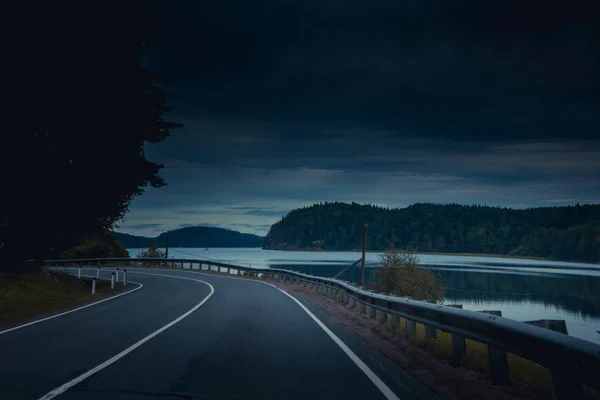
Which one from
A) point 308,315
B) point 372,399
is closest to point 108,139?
point 308,315

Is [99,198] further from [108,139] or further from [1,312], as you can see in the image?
[1,312]

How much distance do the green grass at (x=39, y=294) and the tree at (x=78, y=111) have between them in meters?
3.01

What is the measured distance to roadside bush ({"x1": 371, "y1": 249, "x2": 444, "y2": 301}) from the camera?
71125mm

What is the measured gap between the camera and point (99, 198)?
68.1 ft

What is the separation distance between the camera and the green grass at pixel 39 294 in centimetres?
1869

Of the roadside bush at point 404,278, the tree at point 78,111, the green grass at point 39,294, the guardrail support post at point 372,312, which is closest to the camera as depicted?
the guardrail support post at point 372,312

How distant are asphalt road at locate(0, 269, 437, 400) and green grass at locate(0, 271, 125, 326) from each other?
3571mm

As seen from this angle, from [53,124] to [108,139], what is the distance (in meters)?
1.91

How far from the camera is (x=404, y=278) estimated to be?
234 feet

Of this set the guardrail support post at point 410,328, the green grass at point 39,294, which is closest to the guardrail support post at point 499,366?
the guardrail support post at point 410,328

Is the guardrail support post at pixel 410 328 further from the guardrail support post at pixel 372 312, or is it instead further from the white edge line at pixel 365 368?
the guardrail support post at pixel 372 312

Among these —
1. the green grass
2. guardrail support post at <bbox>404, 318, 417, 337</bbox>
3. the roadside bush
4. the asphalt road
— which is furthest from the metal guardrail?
the roadside bush

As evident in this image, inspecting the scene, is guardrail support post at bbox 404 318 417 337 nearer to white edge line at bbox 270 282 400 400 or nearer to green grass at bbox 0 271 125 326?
white edge line at bbox 270 282 400 400

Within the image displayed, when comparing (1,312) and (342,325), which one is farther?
(1,312)
